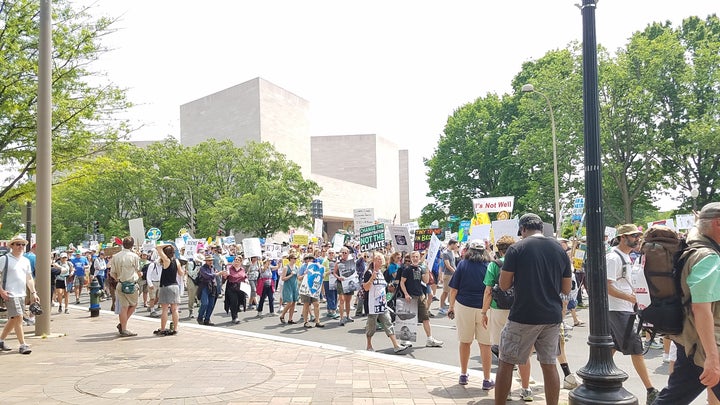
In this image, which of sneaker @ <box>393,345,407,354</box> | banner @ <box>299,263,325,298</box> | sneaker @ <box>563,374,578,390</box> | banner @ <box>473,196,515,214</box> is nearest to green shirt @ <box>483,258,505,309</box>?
sneaker @ <box>563,374,578,390</box>

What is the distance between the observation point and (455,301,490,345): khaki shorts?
6.84 metres

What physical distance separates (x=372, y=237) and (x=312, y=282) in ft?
11.2

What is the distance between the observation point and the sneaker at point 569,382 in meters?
6.77

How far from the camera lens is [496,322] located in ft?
22.1

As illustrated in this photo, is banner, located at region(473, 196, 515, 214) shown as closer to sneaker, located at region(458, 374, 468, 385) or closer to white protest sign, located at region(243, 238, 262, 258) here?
white protest sign, located at region(243, 238, 262, 258)

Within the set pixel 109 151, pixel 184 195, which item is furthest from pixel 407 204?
pixel 109 151

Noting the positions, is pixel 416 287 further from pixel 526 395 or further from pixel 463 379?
pixel 526 395

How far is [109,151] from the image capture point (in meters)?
14.5

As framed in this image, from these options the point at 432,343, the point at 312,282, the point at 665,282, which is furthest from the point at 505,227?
the point at 665,282

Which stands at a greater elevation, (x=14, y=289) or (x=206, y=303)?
(x=14, y=289)

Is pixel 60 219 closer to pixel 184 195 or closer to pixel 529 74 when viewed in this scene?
pixel 184 195

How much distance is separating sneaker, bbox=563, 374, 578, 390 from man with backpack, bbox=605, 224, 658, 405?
0.71 meters

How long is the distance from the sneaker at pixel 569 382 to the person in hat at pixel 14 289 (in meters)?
8.03

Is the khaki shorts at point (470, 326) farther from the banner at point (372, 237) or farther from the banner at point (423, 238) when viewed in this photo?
the banner at point (423, 238)
